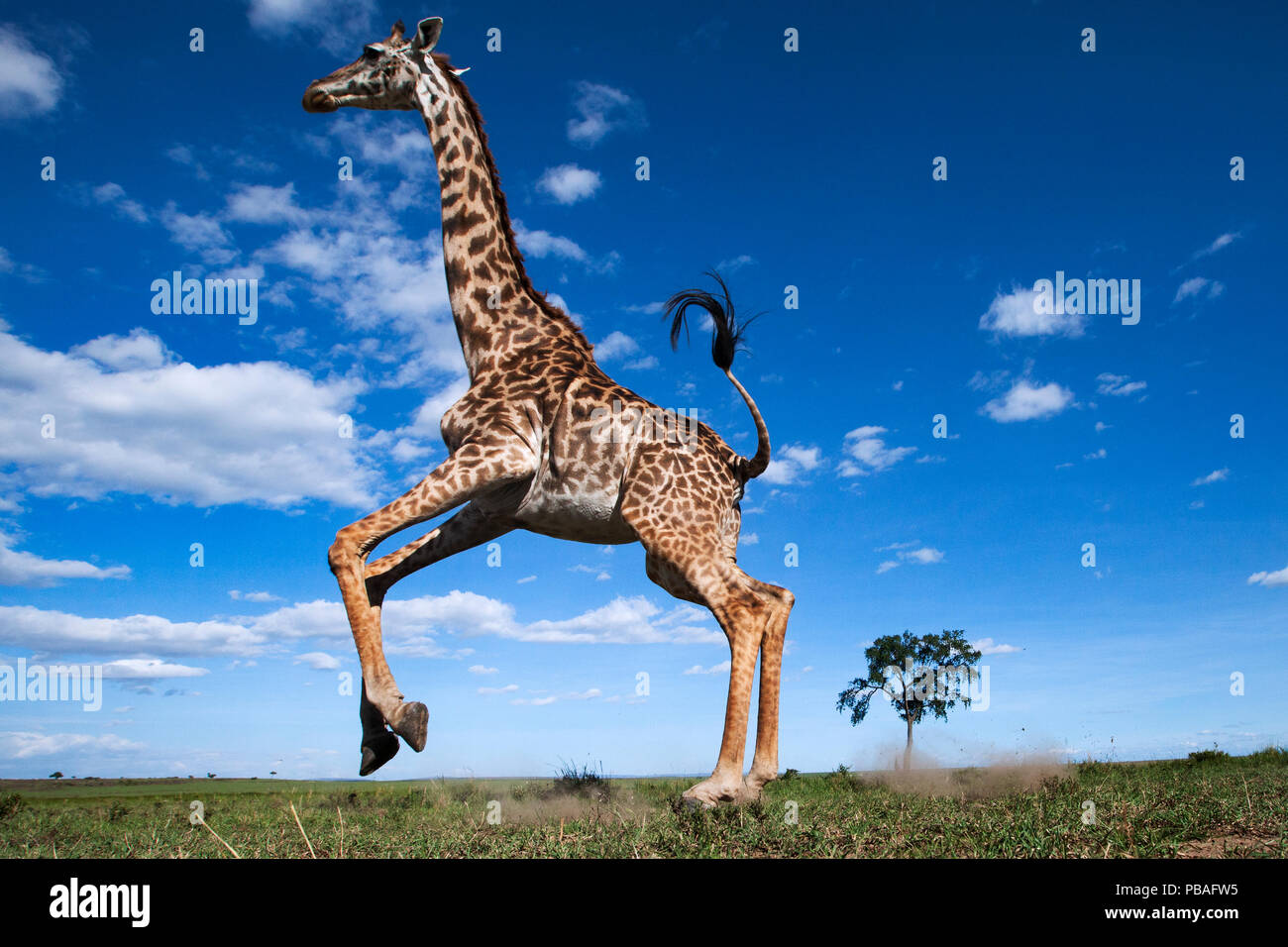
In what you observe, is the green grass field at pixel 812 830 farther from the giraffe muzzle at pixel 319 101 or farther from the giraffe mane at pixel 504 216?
the giraffe muzzle at pixel 319 101

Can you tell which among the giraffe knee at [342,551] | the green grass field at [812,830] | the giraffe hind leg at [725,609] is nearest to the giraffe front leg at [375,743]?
the green grass field at [812,830]

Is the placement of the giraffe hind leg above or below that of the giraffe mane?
below

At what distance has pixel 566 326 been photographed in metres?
7.92

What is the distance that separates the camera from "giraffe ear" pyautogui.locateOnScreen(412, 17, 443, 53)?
7.83 meters

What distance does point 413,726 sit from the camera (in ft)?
18.9

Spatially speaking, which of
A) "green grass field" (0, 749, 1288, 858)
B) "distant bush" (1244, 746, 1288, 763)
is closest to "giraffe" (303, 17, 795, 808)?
"green grass field" (0, 749, 1288, 858)

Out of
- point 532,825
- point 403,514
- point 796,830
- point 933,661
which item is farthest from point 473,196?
point 933,661

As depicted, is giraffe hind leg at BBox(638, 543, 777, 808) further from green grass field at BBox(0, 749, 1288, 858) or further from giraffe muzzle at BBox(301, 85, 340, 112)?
giraffe muzzle at BBox(301, 85, 340, 112)

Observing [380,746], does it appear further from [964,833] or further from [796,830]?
[964,833]

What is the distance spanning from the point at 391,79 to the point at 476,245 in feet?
6.11

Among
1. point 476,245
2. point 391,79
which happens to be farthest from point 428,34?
point 476,245

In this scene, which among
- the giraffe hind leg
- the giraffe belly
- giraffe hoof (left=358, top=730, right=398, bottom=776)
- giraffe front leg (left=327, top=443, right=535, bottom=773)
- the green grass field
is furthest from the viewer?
the giraffe belly

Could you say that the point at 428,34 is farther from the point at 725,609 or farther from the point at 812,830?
the point at 812,830
